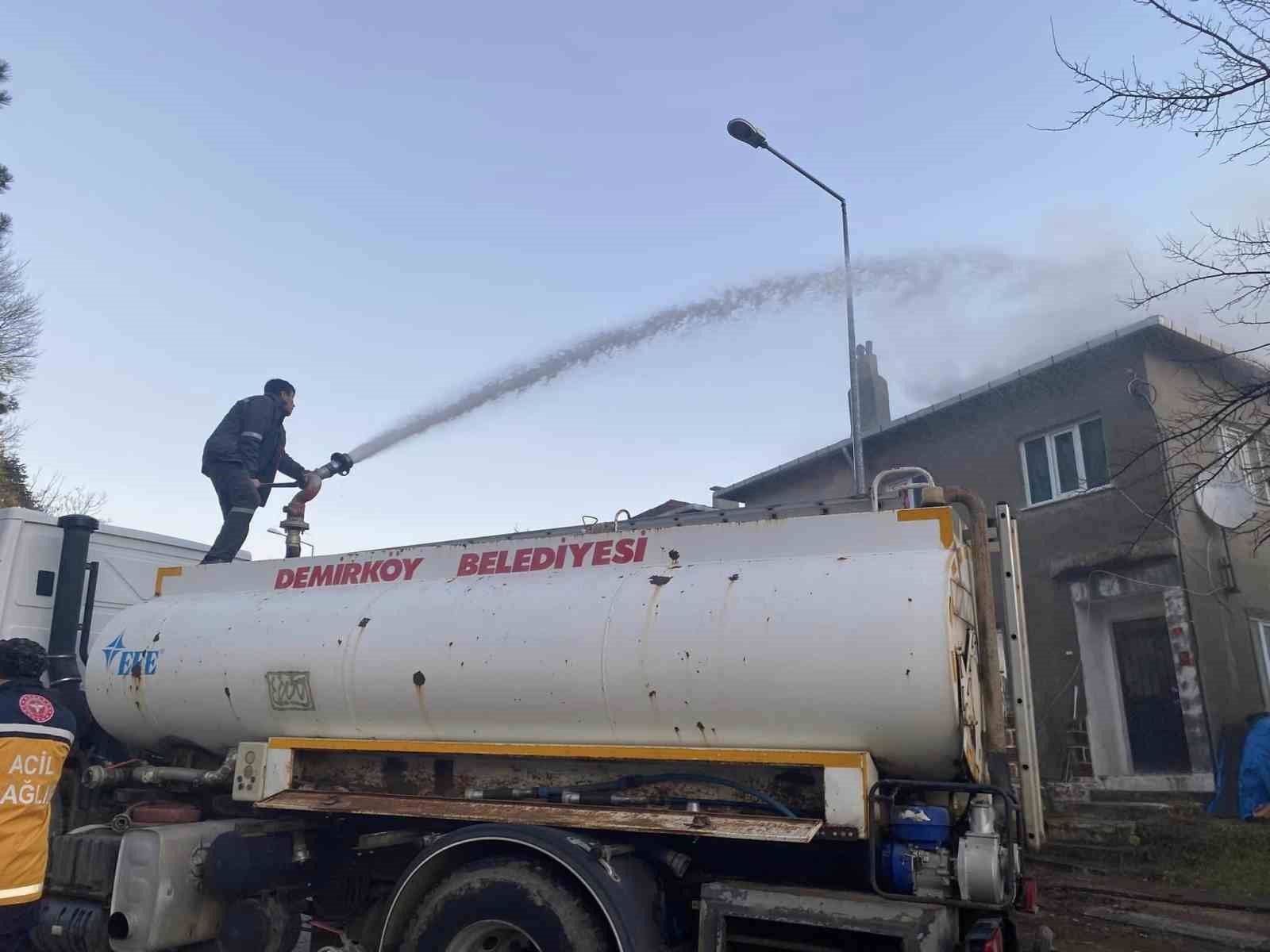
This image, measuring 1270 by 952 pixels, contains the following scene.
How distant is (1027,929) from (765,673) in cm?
180

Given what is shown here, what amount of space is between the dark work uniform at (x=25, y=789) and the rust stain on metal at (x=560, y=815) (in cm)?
119

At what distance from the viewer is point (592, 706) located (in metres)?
4.82

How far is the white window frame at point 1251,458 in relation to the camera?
8109mm

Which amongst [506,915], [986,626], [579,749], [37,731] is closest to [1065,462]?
[986,626]

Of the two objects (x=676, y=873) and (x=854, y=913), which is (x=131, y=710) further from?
(x=854, y=913)

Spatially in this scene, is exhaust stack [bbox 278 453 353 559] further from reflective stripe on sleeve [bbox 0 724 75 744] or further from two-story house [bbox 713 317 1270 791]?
two-story house [bbox 713 317 1270 791]

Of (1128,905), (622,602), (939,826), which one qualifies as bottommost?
(1128,905)

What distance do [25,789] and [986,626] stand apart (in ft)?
14.8

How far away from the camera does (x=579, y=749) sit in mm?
4848

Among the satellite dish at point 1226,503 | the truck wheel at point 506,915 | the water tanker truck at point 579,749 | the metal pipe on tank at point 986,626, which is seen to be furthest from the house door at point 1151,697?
the truck wheel at point 506,915

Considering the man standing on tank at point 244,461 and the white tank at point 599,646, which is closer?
the white tank at point 599,646

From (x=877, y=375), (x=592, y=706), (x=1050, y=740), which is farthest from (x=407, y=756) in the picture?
(x=877, y=375)

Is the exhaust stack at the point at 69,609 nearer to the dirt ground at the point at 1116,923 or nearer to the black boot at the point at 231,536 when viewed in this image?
the black boot at the point at 231,536

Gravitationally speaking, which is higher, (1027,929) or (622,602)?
(622,602)
